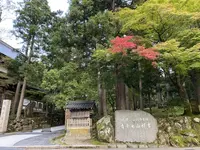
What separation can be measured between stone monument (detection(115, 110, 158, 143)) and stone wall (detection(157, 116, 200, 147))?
20.1 inches

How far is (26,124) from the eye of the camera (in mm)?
18875

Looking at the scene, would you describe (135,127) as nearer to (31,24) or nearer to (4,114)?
(4,114)

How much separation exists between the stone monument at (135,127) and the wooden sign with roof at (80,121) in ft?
6.07

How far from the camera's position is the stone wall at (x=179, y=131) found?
9.96 m

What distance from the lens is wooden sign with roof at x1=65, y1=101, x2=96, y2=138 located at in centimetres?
1139

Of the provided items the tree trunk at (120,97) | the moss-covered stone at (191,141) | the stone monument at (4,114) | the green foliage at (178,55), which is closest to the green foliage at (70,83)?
the tree trunk at (120,97)

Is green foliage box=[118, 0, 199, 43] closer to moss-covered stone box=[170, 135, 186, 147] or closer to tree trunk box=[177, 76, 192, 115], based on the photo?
tree trunk box=[177, 76, 192, 115]

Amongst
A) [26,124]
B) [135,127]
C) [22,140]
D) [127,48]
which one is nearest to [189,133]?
[135,127]

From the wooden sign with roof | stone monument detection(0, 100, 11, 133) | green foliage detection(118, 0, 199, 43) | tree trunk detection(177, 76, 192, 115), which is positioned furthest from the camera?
stone monument detection(0, 100, 11, 133)

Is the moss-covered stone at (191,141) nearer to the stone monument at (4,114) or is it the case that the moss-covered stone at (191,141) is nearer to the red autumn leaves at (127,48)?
the red autumn leaves at (127,48)

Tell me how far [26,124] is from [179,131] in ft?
45.8

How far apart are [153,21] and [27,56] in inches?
512

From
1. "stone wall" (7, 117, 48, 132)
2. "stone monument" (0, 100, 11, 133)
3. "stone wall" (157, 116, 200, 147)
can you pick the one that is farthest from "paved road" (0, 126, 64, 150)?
"stone wall" (157, 116, 200, 147)

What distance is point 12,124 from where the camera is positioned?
17188 millimetres
